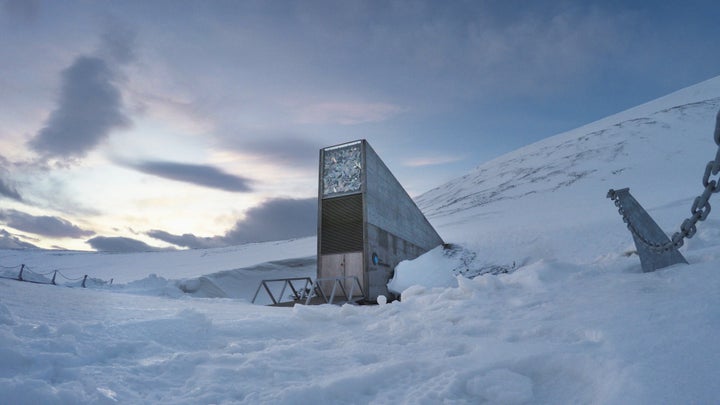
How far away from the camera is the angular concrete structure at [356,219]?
13.0 metres

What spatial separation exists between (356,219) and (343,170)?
1993mm

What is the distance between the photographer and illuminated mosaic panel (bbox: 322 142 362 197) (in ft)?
44.9

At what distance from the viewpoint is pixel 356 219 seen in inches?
523

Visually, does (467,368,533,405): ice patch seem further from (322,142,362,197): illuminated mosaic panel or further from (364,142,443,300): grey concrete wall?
(322,142,362,197): illuminated mosaic panel

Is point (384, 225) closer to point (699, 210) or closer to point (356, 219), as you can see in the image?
point (356, 219)

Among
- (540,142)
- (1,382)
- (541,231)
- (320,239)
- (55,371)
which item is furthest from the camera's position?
(540,142)

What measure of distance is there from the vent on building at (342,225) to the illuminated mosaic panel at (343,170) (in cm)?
35

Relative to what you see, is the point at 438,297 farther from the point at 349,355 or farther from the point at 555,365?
the point at 555,365

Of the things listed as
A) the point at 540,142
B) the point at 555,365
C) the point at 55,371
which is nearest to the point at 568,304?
the point at 555,365

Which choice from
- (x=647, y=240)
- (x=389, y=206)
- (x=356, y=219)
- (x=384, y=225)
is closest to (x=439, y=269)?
(x=384, y=225)

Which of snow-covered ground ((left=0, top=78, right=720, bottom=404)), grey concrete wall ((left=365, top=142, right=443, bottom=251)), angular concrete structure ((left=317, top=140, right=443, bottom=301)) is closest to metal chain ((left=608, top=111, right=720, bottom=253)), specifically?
snow-covered ground ((left=0, top=78, right=720, bottom=404))

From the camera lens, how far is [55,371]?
214 centimetres

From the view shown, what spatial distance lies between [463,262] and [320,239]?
6.19 metres

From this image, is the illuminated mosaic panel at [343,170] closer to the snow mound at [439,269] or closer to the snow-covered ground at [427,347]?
the snow mound at [439,269]
